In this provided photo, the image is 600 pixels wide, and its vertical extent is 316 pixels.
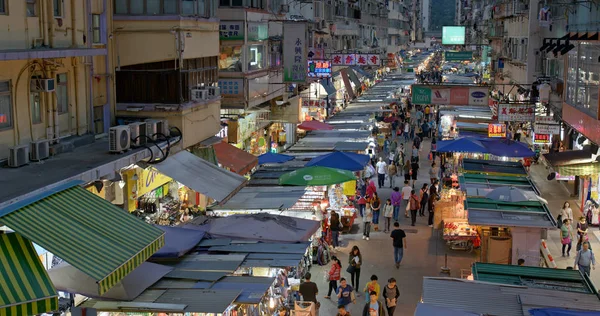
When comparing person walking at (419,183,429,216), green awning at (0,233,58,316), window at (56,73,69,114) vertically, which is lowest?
person walking at (419,183,429,216)

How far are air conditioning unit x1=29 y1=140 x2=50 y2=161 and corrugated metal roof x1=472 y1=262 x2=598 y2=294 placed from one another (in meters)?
8.42

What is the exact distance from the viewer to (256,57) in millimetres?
31656

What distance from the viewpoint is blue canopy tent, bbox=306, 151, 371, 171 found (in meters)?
25.6

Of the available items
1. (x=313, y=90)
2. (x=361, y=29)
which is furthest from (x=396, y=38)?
(x=313, y=90)

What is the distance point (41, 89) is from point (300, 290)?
21.5ft

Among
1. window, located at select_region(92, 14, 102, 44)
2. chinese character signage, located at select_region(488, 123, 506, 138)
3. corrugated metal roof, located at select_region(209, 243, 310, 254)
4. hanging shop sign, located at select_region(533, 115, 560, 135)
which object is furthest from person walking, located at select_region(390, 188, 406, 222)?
corrugated metal roof, located at select_region(209, 243, 310, 254)

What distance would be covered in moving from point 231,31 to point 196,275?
1786 cm

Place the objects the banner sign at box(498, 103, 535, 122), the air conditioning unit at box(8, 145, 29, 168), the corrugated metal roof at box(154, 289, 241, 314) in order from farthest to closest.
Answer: the banner sign at box(498, 103, 535, 122), the air conditioning unit at box(8, 145, 29, 168), the corrugated metal roof at box(154, 289, 241, 314)

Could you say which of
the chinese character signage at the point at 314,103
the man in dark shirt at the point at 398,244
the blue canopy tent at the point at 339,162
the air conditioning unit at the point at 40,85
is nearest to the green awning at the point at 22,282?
the air conditioning unit at the point at 40,85

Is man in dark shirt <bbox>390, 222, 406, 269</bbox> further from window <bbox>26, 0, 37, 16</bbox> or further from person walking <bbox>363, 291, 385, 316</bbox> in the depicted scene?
window <bbox>26, 0, 37, 16</bbox>

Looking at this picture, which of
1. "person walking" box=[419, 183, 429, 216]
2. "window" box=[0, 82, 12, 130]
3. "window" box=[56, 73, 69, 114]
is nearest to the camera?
"window" box=[0, 82, 12, 130]

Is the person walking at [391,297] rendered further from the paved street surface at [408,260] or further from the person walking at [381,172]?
the person walking at [381,172]

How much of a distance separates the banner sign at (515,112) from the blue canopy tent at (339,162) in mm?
7700

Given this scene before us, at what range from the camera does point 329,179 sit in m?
22.9
